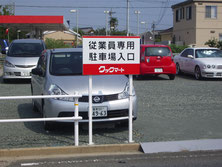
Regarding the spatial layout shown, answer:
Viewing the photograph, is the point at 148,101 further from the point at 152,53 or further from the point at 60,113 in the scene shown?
the point at 152,53

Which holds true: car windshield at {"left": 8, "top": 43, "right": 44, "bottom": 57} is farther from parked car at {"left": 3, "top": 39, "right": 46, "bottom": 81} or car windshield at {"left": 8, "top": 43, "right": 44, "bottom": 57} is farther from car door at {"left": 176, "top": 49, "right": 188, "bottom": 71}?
car door at {"left": 176, "top": 49, "right": 188, "bottom": 71}

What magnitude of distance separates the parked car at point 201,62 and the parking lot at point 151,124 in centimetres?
354

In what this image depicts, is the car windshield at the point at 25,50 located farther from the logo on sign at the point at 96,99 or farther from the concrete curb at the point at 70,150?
the concrete curb at the point at 70,150

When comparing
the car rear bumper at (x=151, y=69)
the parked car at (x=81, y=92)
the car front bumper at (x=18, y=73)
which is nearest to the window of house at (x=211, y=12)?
the car rear bumper at (x=151, y=69)

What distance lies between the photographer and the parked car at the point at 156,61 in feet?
49.7

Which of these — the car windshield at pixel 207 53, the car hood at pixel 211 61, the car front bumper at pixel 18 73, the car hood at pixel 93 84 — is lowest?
the car front bumper at pixel 18 73

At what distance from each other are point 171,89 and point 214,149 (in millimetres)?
6873

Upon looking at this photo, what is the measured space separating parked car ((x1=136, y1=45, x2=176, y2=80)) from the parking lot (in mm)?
3548

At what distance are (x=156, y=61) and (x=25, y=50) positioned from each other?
18.8 feet

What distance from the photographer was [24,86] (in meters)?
13.4

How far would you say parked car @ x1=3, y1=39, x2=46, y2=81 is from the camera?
13953 millimetres

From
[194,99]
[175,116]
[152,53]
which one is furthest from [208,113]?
[152,53]

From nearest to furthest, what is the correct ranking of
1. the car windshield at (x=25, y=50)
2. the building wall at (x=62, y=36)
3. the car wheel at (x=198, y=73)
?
1. the car windshield at (x=25, y=50)
2. the car wheel at (x=198, y=73)
3. the building wall at (x=62, y=36)

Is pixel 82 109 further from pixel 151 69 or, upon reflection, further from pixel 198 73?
pixel 198 73
